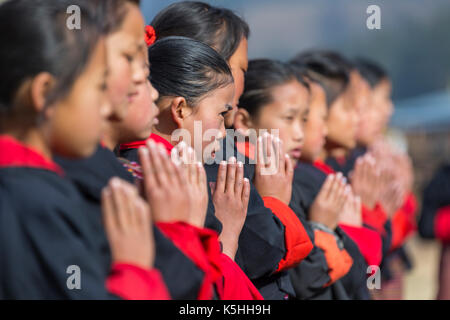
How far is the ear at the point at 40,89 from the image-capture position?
116 centimetres

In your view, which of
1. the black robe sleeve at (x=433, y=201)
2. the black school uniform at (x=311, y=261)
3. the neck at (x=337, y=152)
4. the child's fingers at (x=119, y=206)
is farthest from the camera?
the black robe sleeve at (x=433, y=201)

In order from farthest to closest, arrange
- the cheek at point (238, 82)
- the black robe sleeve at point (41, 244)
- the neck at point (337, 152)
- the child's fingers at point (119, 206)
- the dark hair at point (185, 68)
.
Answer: the neck at point (337, 152), the cheek at point (238, 82), the dark hair at point (185, 68), the child's fingers at point (119, 206), the black robe sleeve at point (41, 244)

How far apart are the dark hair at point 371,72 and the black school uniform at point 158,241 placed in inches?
152

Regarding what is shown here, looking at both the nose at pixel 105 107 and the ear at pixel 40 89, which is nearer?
the ear at pixel 40 89

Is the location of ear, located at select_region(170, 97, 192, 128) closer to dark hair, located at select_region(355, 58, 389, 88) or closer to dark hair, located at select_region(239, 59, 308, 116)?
dark hair, located at select_region(239, 59, 308, 116)

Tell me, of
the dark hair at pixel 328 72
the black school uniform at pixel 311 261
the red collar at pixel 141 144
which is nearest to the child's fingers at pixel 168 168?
the red collar at pixel 141 144

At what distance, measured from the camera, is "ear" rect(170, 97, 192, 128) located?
202 cm

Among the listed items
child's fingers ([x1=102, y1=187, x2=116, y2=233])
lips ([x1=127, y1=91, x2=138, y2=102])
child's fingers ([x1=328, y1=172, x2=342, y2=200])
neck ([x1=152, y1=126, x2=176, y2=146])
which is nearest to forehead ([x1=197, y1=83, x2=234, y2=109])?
neck ([x1=152, y1=126, x2=176, y2=146])

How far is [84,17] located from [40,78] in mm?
160

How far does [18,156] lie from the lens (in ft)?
3.82

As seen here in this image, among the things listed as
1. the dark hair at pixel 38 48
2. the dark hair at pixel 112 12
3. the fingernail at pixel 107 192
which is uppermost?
the dark hair at pixel 112 12

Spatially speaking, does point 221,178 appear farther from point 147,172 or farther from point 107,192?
point 107,192

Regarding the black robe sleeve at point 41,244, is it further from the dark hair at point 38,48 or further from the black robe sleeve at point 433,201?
the black robe sleeve at point 433,201

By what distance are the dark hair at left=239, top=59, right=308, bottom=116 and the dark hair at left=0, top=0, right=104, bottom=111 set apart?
1575mm
